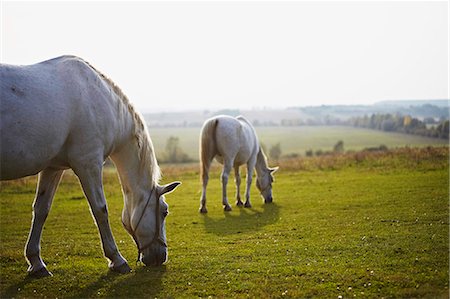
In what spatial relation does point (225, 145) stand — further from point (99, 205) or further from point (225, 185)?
point (99, 205)

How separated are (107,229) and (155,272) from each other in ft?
3.21

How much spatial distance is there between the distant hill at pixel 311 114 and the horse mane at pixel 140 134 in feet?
262

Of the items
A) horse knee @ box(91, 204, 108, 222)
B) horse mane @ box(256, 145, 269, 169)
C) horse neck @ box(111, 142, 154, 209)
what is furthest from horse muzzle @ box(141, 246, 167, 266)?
horse mane @ box(256, 145, 269, 169)

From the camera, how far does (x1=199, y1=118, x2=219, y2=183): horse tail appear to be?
44.3 feet

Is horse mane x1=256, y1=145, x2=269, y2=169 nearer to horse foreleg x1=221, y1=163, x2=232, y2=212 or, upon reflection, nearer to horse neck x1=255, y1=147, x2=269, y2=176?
horse neck x1=255, y1=147, x2=269, y2=176

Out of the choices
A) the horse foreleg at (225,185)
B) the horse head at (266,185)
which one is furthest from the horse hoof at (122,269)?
the horse head at (266,185)

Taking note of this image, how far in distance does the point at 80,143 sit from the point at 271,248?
4.01 meters

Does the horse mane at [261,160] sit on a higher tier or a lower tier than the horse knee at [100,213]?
lower

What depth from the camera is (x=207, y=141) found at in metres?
13.5

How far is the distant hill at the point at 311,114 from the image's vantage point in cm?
9804

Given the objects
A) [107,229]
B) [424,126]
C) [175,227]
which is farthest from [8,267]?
[424,126]

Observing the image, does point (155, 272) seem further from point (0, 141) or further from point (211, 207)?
point (211, 207)

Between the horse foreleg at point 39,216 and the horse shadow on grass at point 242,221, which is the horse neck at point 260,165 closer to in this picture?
the horse shadow on grass at point 242,221

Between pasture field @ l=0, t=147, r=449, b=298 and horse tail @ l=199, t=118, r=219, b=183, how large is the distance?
Answer: 153 cm
